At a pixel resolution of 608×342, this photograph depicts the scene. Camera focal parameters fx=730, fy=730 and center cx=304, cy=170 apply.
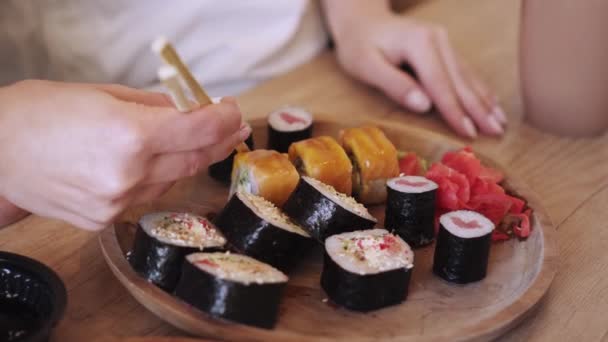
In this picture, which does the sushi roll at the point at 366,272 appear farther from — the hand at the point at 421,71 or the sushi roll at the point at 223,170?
the hand at the point at 421,71

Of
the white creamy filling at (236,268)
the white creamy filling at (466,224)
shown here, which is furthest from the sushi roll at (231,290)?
the white creamy filling at (466,224)

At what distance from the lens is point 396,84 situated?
2020 mm

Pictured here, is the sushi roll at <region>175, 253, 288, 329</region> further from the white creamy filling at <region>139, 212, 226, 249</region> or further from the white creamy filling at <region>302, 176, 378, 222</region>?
the white creamy filling at <region>302, 176, 378, 222</region>

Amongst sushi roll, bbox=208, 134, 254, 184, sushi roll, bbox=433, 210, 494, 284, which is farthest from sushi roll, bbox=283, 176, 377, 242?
sushi roll, bbox=208, 134, 254, 184

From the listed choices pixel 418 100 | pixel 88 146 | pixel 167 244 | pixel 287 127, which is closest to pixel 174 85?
pixel 88 146

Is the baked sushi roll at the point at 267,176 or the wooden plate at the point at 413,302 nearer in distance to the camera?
the wooden plate at the point at 413,302

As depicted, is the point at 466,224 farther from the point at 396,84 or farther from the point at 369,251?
the point at 396,84

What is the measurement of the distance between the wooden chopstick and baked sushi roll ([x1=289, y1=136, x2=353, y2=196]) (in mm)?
431

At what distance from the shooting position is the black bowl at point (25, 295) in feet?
3.61

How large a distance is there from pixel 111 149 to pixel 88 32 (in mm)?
1055

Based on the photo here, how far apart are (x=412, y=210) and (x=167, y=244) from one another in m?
0.48

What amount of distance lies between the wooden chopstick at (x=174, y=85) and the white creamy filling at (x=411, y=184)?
0.50m

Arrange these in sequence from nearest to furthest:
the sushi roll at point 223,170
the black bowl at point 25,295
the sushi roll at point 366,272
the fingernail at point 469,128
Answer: the black bowl at point 25,295 < the sushi roll at point 366,272 < the sushi roll at point 223,170 < the fingernail at point 469,128

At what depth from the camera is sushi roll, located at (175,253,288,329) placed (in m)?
1.14
